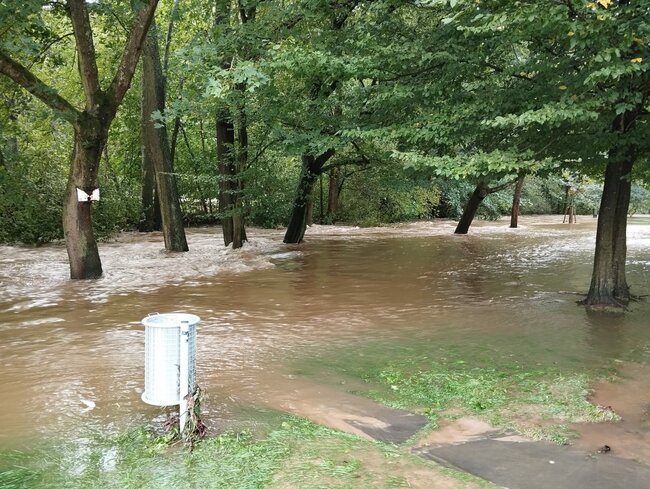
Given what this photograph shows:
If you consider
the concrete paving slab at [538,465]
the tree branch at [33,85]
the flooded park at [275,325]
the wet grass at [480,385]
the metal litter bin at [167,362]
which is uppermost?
the tree branch at [33,85]

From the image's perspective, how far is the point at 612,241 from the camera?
9547mm

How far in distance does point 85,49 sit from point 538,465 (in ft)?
35.9

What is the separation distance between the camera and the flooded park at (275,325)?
533 centimetres

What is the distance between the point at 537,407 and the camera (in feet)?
17.0

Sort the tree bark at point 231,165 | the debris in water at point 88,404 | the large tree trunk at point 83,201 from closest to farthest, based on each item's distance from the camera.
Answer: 1. the debris in water at point 88,404
2. the large tree trunk at point 83,201
3. the tree bark at point 231,165

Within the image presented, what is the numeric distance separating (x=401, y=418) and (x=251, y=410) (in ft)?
4.26

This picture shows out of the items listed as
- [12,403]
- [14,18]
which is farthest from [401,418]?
[14,18]

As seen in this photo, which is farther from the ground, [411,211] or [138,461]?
[411,211]

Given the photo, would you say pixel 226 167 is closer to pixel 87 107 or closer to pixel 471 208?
pixel 87 107

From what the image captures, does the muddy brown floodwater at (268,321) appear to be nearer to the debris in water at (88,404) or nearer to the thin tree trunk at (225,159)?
Result: the debris in water at (88,404)

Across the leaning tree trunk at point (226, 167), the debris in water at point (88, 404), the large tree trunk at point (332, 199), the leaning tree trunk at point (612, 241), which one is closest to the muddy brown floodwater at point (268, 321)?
the debris in water at point (88, 404)

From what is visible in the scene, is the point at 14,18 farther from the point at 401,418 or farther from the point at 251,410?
the point at 401,418

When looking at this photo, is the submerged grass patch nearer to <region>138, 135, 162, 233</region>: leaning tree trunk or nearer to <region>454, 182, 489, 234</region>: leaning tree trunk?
<region>138, 135, 162, 233</region>: leaning tree trunk

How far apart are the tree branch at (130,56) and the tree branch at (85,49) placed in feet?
0.97
